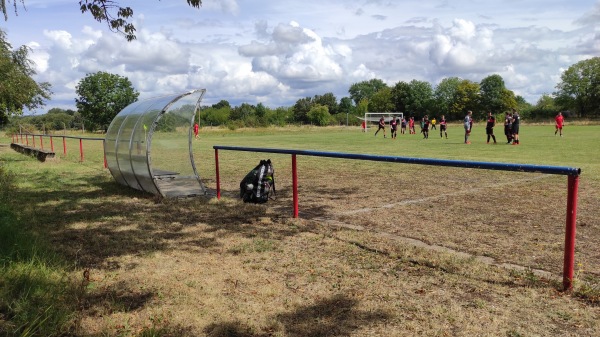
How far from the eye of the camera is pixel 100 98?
9950 centimetres

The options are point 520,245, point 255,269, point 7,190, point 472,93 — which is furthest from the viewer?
point 472,93

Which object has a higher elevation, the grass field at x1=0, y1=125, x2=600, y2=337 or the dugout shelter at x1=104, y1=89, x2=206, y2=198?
the dugout shelter at x1=104, y1=89, x2=206, y2=198

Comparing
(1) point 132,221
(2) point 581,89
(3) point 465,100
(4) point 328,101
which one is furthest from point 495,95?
(1) point 132,221

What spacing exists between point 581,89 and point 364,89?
6789cm

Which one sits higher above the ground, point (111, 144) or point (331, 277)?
point (111, 144)

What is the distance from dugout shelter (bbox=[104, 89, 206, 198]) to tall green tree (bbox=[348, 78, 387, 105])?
142m

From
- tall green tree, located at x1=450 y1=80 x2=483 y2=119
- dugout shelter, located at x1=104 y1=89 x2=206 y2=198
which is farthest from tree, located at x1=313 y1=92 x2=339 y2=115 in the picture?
dugout shelter, located at x1=104 y1=89 x2=206 y2=198

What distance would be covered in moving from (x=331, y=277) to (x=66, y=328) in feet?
7.52

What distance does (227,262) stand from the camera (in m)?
5.12

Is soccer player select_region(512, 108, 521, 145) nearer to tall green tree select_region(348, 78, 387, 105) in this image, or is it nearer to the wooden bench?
the wooden bench

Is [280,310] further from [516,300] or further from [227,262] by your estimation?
[516,300]

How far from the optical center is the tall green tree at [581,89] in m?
90.9

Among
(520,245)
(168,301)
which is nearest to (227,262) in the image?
(168,301)

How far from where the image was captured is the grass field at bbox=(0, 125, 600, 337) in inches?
141
